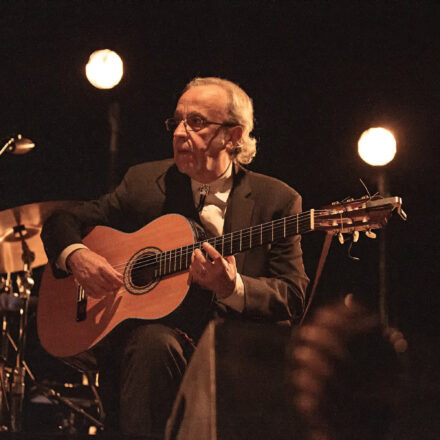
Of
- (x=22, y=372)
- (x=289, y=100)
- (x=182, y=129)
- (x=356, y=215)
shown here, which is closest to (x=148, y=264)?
(x=182, y=129)

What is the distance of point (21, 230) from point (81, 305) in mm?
787

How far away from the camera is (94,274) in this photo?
2.50 m

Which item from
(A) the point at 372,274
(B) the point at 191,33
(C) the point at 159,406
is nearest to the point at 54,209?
(C) the point at 159,406

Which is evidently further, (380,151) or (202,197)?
(380,151)

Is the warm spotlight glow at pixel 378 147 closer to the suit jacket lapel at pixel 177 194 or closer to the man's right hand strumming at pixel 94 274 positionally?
the suit jacket lapel at pixel 177 194

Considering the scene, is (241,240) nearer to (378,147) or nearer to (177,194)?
(177,194)

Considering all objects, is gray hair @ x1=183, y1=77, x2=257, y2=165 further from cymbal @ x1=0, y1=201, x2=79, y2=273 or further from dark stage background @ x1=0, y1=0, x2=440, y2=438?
dark stage background @ x1=0, y1=0, x2=440, y2=438

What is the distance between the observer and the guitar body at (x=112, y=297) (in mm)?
2334

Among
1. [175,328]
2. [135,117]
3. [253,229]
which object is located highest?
[135,117]

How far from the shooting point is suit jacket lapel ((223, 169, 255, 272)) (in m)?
2.53

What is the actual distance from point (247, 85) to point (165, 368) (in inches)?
88.4

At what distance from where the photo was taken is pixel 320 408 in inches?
79.0

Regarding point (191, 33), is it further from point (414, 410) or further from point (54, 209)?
point (414, 410)

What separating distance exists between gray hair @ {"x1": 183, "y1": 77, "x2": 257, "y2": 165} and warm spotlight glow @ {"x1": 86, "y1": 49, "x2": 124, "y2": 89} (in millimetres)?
1158
